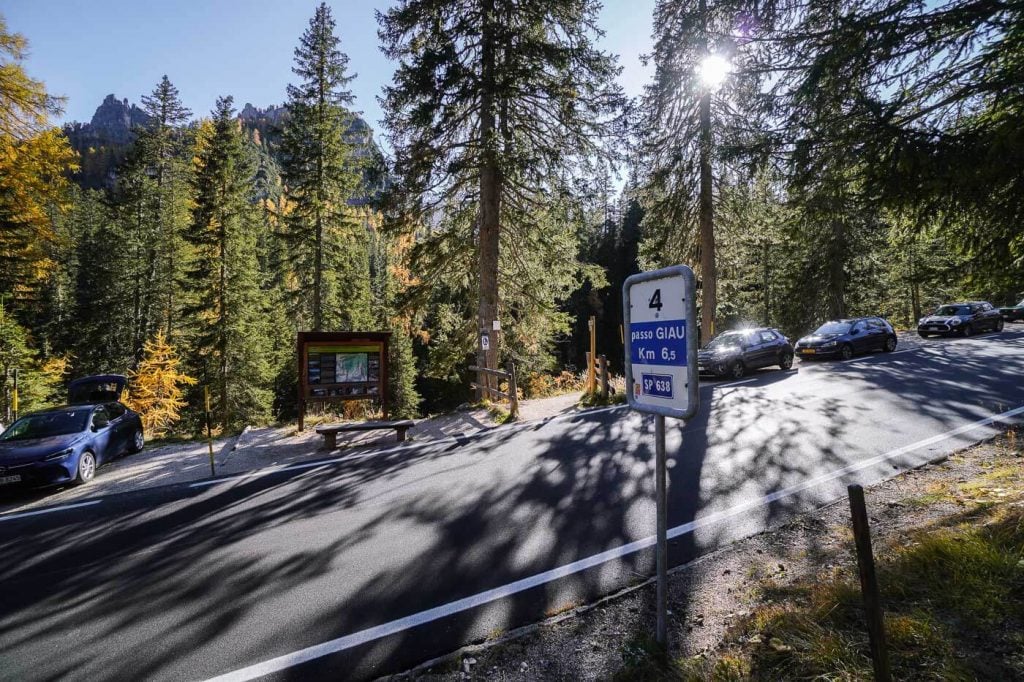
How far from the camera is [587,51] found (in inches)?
525

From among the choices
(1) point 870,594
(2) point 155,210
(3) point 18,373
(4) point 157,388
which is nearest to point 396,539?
(1) point 870,594

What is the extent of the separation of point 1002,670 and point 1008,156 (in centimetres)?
455

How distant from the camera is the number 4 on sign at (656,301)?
2742 mm

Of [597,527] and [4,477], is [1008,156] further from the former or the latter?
[4,477]

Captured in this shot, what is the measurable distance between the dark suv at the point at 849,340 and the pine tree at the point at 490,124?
10.9m

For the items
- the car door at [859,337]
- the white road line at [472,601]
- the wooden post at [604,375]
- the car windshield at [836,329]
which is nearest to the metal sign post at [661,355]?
the white road line at [472,601]

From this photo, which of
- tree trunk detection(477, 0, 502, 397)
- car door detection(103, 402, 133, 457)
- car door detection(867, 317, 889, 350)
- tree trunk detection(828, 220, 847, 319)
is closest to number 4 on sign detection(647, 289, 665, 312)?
car door detection(103, 402, 133, 457)

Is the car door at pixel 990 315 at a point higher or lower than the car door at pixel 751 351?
higher

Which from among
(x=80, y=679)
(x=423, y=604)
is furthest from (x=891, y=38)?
(x=80, y=679)

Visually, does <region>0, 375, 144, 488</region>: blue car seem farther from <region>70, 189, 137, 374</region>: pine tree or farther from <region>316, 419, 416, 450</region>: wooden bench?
<region>70, 189, 137, 374</region>: pine tree

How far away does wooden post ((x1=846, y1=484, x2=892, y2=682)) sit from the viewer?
2.17m

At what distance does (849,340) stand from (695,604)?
18.1 meters

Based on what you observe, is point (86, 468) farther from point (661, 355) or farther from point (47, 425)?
point (661, 355)

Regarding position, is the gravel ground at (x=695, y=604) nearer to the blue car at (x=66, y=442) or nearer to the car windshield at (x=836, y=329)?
the blue car at (x=66, y=442)
